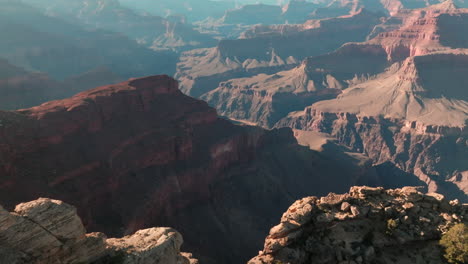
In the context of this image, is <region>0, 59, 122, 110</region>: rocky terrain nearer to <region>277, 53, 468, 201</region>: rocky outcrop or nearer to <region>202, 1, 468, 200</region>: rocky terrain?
<region>202, 1, 468, 200</region>: rocky terrain

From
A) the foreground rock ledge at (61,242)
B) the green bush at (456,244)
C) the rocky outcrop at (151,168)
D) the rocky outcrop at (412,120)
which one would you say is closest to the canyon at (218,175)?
the foreground rock ledge at (61,242)

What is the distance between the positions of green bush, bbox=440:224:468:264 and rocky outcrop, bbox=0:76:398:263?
1679 inches

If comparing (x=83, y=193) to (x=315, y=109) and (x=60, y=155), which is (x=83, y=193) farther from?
(x=315, y=109)

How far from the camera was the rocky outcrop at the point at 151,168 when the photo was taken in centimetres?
5172

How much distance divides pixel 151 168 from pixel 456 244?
169 ft

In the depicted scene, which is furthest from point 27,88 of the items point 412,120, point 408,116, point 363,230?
point 408,116

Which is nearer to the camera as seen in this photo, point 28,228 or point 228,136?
point 28,228

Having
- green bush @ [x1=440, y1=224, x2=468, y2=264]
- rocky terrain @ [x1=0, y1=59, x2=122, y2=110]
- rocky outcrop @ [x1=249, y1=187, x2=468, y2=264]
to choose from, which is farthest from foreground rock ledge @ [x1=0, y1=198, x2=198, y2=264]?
rocky terrain @ [x1=0, y1=59, x2=122, y2=110]

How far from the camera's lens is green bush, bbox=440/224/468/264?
25.0 meters

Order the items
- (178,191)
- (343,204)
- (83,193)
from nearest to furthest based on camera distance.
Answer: (343,204)
(83,193)
(178,191)

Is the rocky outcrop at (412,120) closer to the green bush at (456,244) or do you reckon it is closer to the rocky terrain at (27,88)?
the green bush at (456,244)

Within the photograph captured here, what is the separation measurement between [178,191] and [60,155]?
22.3 m

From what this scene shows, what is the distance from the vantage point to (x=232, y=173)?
83.6 m

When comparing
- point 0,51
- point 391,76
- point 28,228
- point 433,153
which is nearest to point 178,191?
point 28,228
